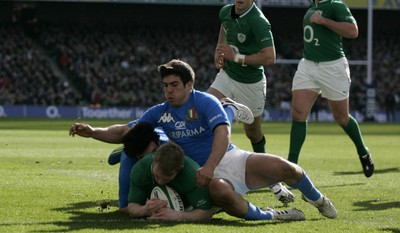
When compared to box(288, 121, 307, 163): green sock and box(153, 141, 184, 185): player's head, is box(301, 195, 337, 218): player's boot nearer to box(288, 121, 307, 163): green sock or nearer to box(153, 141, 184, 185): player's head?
box(153, 141, 184, 185): player's head

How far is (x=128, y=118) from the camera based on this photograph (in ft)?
135

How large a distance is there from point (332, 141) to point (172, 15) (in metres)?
27.1

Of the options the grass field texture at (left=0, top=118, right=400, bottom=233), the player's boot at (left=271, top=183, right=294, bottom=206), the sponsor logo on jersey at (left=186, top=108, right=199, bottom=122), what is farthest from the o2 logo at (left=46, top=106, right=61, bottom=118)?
the sponsor logo on jersey at (left=186, top=108, right=199, bottom=122)

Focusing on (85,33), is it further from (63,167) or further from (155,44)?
(63,167)

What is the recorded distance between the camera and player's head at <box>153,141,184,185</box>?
292 inches

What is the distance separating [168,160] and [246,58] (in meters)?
3.42

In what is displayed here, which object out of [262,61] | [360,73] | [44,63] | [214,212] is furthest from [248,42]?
[360,73]

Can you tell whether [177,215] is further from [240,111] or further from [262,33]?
[262,33]

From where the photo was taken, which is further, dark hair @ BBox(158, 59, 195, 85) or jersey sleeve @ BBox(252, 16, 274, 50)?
jersey sleeve @ BBox(252, 16, 274, 50)

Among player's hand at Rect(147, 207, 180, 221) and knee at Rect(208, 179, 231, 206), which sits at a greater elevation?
knee at Rect(208, 179, 231, 206)

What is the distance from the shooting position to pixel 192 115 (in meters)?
8.04

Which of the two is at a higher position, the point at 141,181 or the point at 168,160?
the point at 168,160

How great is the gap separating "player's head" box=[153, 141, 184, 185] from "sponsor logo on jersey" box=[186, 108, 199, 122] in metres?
0.61

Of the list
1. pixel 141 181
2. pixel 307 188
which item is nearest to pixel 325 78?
pixel 307 188
